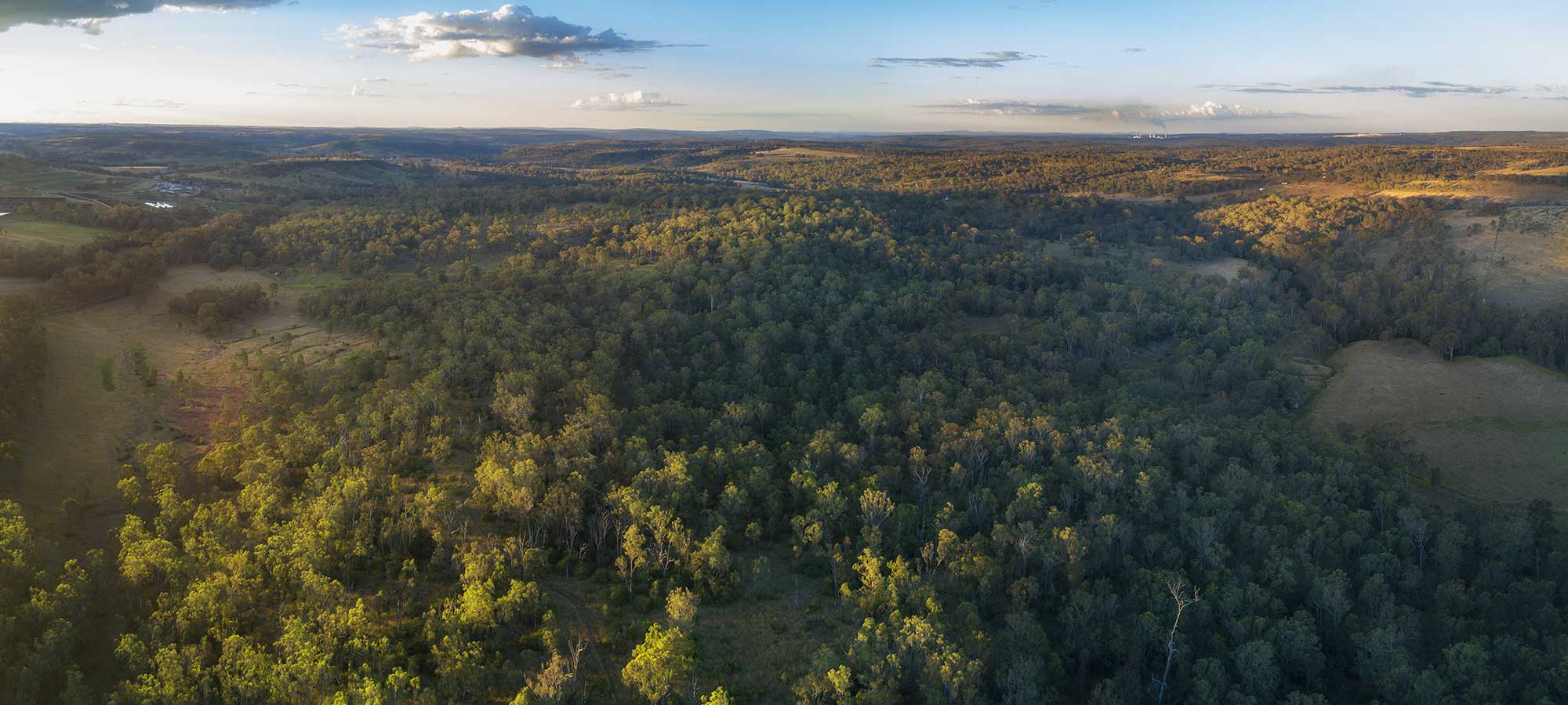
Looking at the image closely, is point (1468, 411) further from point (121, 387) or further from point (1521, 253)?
point (121, 387)

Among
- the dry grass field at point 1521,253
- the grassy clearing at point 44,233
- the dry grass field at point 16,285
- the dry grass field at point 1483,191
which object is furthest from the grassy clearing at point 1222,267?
the grassy clearing at point 44,233

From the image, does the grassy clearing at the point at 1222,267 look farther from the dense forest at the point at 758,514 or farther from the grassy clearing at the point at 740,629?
the grassy clearing at the point at 740,629

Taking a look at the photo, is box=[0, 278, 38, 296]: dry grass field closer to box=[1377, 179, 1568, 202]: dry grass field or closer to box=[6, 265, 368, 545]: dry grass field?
box=[6, 265, 368, 545]: dry grass field

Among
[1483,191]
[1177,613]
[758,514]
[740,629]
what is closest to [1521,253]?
[1483,191]

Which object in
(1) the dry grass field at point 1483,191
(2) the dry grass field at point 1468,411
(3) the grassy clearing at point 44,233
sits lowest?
(2) the dry grass field at point 1468,411

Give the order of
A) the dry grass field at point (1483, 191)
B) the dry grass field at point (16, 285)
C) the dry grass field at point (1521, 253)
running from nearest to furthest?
the dry grass field at point (16, 285) → the dry grass field at point (1521, 253) → the dry grass field at point (1483, 191)

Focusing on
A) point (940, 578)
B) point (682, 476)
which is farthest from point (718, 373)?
point (940, 578)

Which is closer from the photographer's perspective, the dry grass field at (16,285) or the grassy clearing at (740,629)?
the grassy clearing at (740,629)
